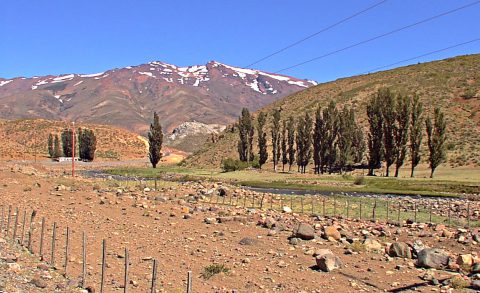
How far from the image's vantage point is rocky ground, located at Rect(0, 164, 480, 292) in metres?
15.6

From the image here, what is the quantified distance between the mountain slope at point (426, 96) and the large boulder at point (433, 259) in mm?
69965

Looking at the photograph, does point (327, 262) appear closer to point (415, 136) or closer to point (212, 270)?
point (212, 270)

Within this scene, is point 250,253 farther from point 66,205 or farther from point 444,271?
point 66,205

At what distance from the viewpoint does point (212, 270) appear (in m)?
16.4

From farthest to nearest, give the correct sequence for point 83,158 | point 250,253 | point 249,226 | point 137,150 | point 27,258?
point 137,150
point 83,158
point 249,226
point 250,253
point 27,258

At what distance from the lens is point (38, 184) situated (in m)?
39.2

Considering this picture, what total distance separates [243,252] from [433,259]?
7.29m

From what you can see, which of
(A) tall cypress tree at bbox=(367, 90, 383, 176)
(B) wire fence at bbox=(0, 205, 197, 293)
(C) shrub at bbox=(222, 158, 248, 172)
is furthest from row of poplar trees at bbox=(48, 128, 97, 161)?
(B) wire fence at bbox=(0, 205, 197, 293)

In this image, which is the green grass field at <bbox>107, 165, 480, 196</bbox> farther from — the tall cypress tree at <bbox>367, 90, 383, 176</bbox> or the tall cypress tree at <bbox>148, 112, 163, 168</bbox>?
the tall cypress tree at <bbox>148, 112, 163, 168</bbox>

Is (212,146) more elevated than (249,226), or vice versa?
(212,146)

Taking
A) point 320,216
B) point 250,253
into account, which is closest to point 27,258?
point 250,253

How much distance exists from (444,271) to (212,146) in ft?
388

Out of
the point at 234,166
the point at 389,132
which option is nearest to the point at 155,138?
the point at 234,166

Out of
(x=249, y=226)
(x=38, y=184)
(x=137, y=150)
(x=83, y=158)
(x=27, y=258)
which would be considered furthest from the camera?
(x=137, y=150)
